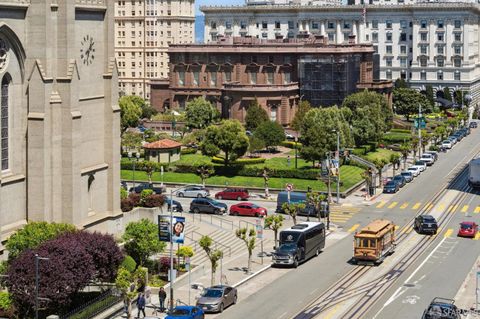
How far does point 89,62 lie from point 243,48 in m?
91.3

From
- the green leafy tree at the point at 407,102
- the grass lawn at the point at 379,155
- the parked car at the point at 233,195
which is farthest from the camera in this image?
the green leafy tree at the point at 407,102

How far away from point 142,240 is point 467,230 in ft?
102

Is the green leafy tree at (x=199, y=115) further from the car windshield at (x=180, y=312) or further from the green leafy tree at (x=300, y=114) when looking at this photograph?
the car windshield at (x=180, y=312)

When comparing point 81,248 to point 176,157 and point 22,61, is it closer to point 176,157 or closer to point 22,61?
point 22,61

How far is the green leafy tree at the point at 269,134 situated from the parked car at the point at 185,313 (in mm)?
71694

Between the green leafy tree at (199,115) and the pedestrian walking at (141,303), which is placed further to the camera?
the green leafy tree at (199,115)

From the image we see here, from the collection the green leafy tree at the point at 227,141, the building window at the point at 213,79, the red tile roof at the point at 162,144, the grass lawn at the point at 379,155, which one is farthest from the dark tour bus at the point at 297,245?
the building window at the point at 213,79

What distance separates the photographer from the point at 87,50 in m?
67.3

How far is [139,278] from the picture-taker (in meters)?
57.9

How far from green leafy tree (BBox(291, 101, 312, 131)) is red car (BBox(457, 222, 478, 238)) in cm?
5398

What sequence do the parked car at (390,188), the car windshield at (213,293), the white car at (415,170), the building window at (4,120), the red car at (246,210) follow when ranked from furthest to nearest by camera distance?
the white car at (415,170) < the parked car at (390,188) < the red car at (246,210) < the building window at (4,120) < the car windshield at (213,293)

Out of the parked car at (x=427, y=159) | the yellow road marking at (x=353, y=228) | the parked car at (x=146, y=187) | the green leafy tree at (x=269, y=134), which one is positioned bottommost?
the yellow road marking at (x=353, y=228)

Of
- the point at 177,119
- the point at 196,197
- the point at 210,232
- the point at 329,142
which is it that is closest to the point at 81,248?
the point at 210,232

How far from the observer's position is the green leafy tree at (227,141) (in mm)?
111438
